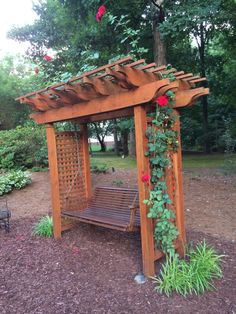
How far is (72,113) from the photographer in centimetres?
316

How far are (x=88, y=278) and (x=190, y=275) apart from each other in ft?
3.13

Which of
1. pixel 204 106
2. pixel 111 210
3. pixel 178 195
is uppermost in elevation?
pixel 204 106

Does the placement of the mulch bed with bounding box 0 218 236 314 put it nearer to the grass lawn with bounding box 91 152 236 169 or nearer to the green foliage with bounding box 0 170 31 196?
the green foliage with bounding box 0 170 31 196

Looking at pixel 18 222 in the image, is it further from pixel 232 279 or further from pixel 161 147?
pixel 232 279

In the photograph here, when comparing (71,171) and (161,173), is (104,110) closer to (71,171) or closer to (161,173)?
(161,173)

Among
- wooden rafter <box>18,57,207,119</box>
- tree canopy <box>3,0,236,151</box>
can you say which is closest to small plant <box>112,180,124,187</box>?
tree canopy <box>3,0,236,151</box>

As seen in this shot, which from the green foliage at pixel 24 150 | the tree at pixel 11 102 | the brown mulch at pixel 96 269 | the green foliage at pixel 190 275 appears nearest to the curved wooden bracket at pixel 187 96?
the green foliage at pixel 190 275

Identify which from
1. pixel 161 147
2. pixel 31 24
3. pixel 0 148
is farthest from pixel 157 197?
pixel 31 24

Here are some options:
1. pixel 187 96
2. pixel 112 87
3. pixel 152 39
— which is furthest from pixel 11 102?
pixel 187 96

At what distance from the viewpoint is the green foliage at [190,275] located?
2.34m

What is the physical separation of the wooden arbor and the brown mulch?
1.11ft

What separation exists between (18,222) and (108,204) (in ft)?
5.85

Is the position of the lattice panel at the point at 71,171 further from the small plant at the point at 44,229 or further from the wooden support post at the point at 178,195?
the wooden support post at the point at 178,195

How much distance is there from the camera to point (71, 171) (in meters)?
3.93
